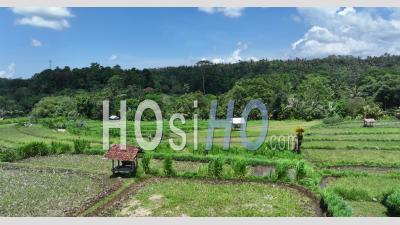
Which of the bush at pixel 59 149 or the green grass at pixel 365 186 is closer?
the green grass at pixel 365 186

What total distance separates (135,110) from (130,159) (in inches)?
1695

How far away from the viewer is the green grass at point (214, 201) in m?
17.1

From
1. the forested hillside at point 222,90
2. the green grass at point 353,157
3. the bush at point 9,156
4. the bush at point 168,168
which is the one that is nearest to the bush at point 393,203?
the green grass at point 353,157

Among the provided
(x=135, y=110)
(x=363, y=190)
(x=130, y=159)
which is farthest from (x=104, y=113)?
(x=363, y=190)

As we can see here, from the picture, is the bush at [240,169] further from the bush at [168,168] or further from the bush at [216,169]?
the bush at [168,168]

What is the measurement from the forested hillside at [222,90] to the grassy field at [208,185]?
2312cm

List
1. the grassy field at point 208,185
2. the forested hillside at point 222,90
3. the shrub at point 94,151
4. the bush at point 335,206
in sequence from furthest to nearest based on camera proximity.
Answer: the forested hillside at point 222,90 < the shrub at point 94,151 < the grassy field at point 208,185 < the bush at point 335,206

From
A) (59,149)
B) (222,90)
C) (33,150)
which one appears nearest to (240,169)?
(59,149)

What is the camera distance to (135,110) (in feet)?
215

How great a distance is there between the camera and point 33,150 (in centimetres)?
3112

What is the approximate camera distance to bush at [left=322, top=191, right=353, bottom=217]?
15135 mm

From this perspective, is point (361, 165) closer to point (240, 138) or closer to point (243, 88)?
point (240, 138)

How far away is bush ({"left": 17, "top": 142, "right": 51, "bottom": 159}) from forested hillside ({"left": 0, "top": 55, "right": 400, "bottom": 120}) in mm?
31772

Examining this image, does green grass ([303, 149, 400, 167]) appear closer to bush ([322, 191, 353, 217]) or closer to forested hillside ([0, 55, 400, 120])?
bush ([322, 191, 353, 217])
